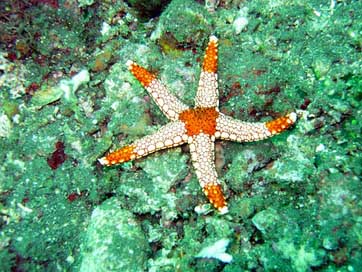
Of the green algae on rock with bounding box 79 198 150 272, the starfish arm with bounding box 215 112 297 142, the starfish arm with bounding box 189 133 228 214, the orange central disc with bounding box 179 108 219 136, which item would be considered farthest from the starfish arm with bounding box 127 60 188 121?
the green algae on rock with bounding box 79 198 150 272

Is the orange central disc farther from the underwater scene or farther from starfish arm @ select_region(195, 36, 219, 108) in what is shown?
starfish arm @ select_region(195, 36, 219, 108)

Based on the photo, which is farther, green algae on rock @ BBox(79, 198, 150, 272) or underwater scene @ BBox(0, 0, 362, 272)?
green algae on rock @ BBox(79, 198, 150, 272)

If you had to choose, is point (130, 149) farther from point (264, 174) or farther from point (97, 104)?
point (264, 174)

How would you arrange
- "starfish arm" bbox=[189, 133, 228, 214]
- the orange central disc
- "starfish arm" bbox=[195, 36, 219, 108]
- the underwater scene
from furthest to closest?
"starfish arm" bbox=[195, 36, 219, 108], the orange central disc, "starfish arm" bbox=[189, 133, 228, 214], the underwater scene

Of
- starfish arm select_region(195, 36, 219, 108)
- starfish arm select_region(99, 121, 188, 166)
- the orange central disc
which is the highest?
starfish arm select_region(195, 36, 219, 108)

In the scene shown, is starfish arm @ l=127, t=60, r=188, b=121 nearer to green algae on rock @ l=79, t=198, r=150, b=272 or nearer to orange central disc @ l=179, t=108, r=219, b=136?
orange central disc @ l=179, t=108, r=219, b=136

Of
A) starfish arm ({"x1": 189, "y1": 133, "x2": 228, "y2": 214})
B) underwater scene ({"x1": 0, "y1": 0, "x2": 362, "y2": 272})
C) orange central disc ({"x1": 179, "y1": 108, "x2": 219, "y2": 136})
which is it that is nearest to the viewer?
underwater scene ({"x1": 0, "y1": 0, "x2": 362, "y2": 272})

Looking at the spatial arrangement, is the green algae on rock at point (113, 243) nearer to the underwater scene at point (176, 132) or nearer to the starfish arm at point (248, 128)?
the underwater scene at point (176, 132)

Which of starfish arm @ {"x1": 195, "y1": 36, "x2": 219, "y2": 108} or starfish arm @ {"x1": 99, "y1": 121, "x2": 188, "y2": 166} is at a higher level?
starfish arm @ {"x1": 195, "y1": 36, "x2": 219, "y2": 108}
